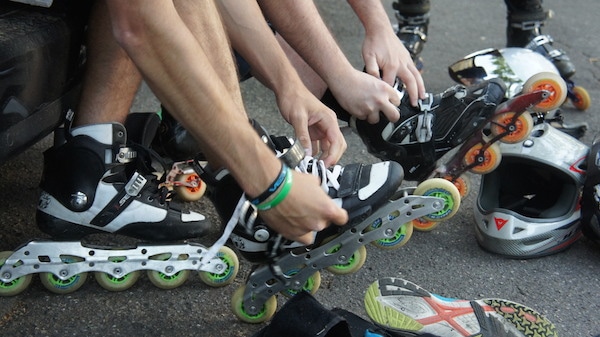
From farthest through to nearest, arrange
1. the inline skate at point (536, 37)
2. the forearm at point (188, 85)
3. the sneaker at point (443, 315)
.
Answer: the inline skate at point (536, 37) → the sneaker at point (443, 315) → the forearm at point (188, 85)

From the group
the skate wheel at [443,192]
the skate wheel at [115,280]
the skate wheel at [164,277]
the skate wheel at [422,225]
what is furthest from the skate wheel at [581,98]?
the skate wheel at [115,280]

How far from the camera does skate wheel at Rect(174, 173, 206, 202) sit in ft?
7.55

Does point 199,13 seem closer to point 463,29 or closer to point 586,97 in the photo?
point 586,97

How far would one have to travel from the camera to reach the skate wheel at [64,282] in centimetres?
188

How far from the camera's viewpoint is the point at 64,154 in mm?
1843

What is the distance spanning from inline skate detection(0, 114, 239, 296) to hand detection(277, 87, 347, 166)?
0.36 meters

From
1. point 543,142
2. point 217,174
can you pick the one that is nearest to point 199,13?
point 217,174

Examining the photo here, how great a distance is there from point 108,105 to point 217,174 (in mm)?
401

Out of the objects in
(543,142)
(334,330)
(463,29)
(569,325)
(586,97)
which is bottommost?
(463,29)

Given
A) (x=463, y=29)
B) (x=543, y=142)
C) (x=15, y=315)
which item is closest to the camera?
(x=15, y=315)

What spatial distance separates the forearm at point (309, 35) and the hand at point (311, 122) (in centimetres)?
19

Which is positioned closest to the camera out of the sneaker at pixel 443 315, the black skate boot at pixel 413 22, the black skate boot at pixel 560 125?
the sneaker at pixel 443 315

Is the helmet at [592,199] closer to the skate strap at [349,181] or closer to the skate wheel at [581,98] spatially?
the skate strap at [349,181]

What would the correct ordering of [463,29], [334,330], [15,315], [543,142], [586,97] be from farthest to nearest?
[463,29] → [586,97] → [543,142] → [15,315] → [334,330]
